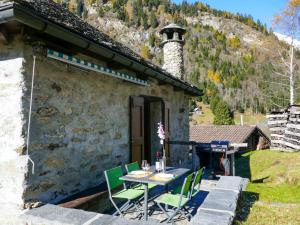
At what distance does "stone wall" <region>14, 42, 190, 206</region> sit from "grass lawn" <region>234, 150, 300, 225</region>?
2530 mm

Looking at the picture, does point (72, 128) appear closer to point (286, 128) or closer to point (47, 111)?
point (47, 111)

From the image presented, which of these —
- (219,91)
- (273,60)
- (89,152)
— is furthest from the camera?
(219,91)

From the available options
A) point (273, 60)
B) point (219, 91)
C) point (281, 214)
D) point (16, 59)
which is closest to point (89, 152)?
point (16, 59)

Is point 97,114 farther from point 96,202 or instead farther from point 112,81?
point 96,202

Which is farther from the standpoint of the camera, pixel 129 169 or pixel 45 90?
pixel 129 169

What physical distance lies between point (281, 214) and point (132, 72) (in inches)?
158

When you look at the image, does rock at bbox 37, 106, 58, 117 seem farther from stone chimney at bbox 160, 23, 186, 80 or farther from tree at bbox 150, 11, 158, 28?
tree at bbox 150, 11, 158, 28

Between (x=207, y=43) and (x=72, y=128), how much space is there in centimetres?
7913

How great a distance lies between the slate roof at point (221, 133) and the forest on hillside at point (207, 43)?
24.9 m

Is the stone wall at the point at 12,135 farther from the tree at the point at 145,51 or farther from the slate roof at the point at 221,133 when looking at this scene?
the tree at the point at 145,51

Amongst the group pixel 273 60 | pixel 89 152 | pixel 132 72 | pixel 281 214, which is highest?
pixel 273 60

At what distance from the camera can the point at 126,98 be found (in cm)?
593

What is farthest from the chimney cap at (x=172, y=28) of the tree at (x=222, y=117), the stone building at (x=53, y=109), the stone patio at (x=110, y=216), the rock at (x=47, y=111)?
the tree at (x=222, y=117)

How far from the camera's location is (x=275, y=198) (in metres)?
5.83
